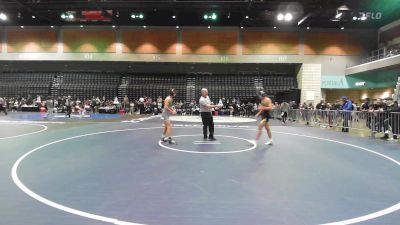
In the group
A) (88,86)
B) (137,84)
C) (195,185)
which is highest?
(137,84)

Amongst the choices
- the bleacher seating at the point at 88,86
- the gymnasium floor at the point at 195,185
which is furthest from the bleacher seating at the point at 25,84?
the gymnasium floor at the point at 195,185

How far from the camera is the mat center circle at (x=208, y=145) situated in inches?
302

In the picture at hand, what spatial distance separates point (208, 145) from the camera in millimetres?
8484

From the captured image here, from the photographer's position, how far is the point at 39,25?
97.8 ft

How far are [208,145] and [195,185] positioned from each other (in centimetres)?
386

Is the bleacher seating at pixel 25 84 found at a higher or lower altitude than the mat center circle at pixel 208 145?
higher

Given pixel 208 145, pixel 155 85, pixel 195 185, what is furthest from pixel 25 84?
pixel 195 185

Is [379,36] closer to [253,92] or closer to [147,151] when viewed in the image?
[253,92]

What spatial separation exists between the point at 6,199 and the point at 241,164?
3953 millimetres

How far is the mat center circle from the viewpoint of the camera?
302 inches

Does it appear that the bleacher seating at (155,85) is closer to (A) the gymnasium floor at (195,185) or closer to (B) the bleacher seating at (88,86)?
(B) the bleacher seating at (88,86)

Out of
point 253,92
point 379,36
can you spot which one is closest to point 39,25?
point 253,92

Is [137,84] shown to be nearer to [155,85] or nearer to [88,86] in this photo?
[155,85]

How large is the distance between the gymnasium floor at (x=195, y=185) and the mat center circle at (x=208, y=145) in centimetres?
7
